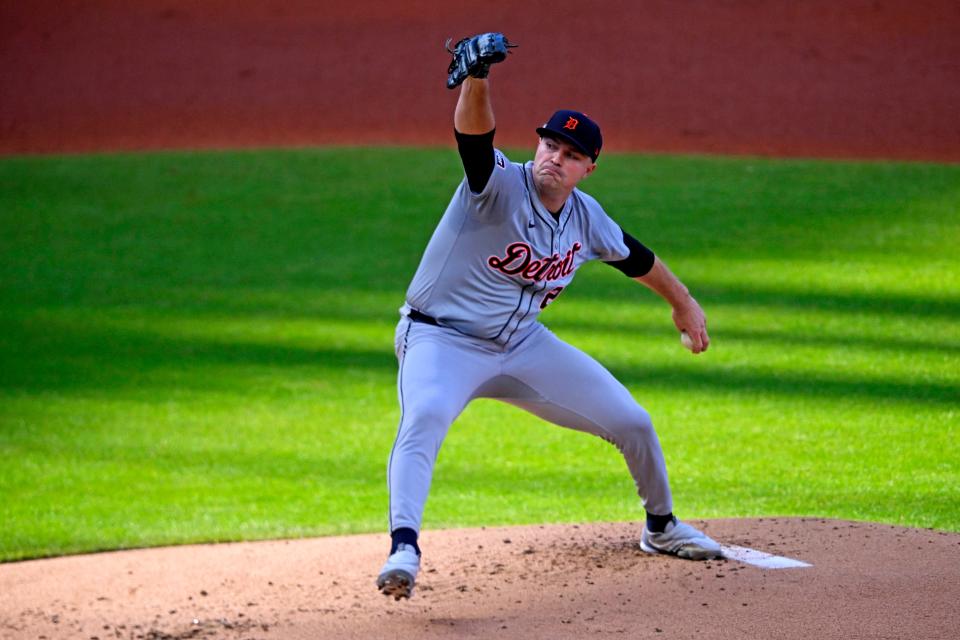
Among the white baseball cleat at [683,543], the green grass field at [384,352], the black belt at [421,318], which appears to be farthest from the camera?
the green grass field at [384,352]

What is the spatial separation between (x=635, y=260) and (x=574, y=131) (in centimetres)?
73

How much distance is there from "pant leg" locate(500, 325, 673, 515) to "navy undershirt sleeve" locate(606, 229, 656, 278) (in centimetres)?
45

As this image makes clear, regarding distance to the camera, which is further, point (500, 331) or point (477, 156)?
point (500, 331)

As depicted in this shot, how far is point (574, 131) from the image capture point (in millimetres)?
4883

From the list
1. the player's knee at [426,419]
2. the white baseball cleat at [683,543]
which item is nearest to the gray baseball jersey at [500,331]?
the player's knee at [426,419]

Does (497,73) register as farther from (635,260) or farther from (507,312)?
(507,312)

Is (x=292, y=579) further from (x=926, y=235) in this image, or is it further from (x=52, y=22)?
(x=52, y=22)

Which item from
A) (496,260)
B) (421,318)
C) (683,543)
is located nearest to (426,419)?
(421,318)

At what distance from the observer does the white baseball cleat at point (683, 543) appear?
5289 millimetres

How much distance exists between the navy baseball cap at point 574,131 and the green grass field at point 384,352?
253 centimetres

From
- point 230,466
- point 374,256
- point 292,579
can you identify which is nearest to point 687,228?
point 374,256

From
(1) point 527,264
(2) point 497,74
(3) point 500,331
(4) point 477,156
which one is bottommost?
(3) point 500,331

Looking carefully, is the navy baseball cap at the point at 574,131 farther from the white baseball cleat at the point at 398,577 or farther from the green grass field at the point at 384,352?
the green grass field at the point at 384,352

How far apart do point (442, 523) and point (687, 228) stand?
778cm
